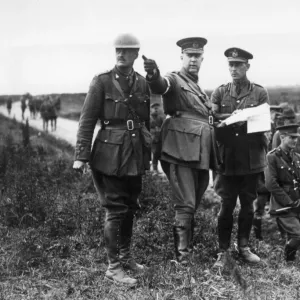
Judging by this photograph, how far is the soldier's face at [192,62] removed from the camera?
192 inches

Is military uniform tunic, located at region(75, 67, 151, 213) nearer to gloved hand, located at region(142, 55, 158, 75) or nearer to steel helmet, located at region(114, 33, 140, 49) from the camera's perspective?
steel helmet, located at region(114, 33, 140, 49)

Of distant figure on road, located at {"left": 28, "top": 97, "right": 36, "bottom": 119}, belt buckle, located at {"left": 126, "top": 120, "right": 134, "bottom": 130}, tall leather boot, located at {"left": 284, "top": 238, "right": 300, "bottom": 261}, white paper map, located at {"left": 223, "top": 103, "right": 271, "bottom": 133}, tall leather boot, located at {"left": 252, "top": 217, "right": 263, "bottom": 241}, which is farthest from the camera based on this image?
distant figure on road, located at {"left": 28, "top": 97, "right": 36, "bottom": 119}

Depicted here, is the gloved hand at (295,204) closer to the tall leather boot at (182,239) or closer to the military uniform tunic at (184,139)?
the military uniform tunic at (184,139)

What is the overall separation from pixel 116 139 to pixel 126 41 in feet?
2.96

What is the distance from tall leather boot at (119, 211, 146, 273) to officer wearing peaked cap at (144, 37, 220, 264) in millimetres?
442

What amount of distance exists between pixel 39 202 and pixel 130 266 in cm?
215

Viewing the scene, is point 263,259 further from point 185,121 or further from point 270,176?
point 185,121

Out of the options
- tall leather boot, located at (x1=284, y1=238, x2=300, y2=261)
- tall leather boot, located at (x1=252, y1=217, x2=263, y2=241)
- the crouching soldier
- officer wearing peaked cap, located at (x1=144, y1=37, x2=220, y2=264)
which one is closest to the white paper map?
officer wearing peaked cap, located at (x1=144, y1=37, x2=220, y2=264)

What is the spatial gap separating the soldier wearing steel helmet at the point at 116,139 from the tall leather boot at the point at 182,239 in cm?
58

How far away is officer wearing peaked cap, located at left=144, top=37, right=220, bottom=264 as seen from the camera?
4.71 meters

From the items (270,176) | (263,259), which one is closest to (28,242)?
(263,259)

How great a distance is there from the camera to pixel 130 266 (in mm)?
4688

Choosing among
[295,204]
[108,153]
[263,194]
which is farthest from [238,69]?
[263,194]

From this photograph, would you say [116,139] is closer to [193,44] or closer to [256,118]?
[193,44]
